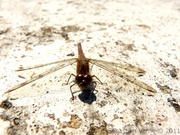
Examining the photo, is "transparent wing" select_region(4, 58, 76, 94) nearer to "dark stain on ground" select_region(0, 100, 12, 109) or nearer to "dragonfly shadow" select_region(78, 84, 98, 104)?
"dark stain on ground" select_region(0, 100, 12, 109)

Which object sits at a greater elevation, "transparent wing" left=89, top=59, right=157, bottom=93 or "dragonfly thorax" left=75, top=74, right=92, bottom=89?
"dragonfly thorax" left=75, top=74, right=92, bottom=89

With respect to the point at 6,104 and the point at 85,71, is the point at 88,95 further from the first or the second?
the point at 6,104

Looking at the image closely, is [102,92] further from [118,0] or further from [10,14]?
[118,0]

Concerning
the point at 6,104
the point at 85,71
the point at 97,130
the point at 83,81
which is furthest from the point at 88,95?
the point at 6,104

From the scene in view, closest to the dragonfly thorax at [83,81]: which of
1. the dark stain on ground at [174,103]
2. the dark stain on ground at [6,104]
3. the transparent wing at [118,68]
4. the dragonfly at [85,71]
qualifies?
the dragonfly at [85,71]

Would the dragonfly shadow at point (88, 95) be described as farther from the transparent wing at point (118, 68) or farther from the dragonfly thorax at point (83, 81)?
the transparent wing at point (118, 68)

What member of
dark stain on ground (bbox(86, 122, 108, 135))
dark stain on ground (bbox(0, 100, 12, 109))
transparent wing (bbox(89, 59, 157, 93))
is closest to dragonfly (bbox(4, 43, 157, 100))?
transparent wing (bbox(89, 59, 157, 93))

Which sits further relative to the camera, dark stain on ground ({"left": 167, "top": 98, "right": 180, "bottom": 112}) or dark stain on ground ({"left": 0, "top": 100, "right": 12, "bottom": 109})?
dark stain on ground ({"left": 167, "top": 98, "right": 180, "bottom": 112})
